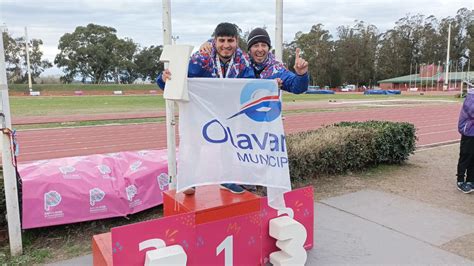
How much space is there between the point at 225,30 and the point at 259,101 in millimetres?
646

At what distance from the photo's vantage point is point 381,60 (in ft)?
275

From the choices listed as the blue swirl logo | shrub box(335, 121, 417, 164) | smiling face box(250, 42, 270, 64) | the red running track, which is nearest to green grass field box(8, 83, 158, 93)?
the red running track

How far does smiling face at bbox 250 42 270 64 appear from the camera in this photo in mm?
3446

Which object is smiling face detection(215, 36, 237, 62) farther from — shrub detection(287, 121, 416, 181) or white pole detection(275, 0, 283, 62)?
shrub detection(287, 121, 416, 181)

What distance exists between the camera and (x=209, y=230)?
3.03 metres

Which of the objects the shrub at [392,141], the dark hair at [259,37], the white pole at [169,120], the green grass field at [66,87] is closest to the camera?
the dark hair at [259,37]

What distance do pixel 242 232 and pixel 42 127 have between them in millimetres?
14695

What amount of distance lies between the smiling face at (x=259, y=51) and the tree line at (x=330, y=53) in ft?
242

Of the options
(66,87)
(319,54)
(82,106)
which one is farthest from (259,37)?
(319,54)

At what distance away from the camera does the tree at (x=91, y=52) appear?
73.4 m

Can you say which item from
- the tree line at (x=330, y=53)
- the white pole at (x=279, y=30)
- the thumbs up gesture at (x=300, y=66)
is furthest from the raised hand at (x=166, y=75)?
the tree line at (x=330, y=53)

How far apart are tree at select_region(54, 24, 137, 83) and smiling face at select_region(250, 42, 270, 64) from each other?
246 ft

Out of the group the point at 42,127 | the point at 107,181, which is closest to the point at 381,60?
the point at 42,127

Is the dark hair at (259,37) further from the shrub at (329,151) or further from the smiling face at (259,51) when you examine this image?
the shrub at (329,151)
